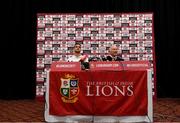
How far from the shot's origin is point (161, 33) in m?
6.79

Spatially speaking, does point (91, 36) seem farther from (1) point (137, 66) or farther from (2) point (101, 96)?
(2) point (101, 96)

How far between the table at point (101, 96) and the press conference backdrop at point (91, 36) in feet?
7.77

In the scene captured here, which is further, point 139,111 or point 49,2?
point 49,2

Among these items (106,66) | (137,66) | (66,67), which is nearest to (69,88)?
(66,67)

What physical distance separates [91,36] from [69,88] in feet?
8.61

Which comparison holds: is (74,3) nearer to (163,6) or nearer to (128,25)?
(128,25)

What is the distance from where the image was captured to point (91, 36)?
6.63 m

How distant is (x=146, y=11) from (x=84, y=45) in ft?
5.43

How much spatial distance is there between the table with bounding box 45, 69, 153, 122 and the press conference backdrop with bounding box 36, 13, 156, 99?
7.77ft

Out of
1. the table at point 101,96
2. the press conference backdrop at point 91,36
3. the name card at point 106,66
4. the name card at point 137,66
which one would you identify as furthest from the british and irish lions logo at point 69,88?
the press conference backdrop at point 91,36

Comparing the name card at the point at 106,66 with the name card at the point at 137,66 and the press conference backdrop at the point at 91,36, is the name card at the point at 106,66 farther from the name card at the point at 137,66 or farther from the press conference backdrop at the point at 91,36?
the press conference backdrop at the point at 91,36

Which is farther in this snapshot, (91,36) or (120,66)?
(91,36)

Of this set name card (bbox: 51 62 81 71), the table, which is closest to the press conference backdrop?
name card (bbox: 51 62 81 71)

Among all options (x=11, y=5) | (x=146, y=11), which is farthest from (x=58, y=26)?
(x=146, y=11)
